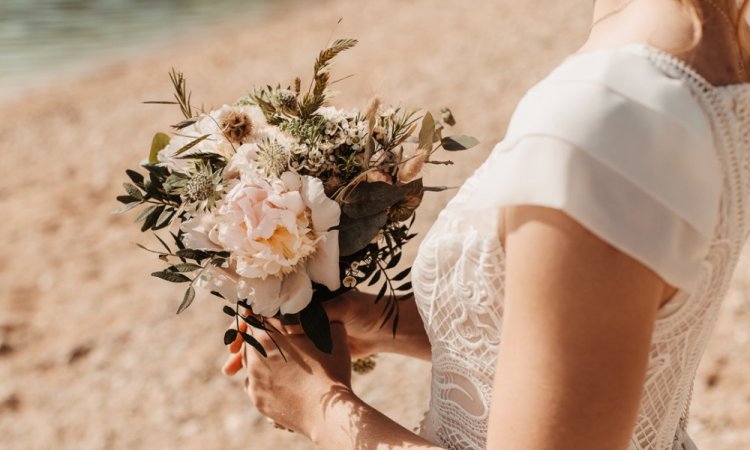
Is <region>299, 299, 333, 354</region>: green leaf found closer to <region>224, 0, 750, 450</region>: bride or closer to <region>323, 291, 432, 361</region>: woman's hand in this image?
<region>323, 291, 432, 361</region>: woman's hand

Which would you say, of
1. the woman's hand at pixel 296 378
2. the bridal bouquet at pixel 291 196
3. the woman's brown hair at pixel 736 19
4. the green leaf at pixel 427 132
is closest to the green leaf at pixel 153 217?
the bridal bouquet at pixel 291 196

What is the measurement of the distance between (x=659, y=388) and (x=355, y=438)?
59 centimetres

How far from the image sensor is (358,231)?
161 cm

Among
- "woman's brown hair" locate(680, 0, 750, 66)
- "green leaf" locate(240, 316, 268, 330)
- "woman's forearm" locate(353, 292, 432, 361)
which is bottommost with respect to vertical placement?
"woman's forearm" locate(353, 292, 432, 361)

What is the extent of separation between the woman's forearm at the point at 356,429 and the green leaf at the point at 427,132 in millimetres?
548

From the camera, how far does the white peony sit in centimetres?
154

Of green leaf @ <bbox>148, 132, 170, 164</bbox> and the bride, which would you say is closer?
the bride

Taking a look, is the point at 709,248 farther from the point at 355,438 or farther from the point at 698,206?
the point at 355,438

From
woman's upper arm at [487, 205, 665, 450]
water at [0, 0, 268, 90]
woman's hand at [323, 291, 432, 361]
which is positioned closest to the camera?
woman's upper arm at [487, 205, 665, 450]

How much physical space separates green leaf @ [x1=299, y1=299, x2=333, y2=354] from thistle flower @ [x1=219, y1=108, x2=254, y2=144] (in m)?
0.39

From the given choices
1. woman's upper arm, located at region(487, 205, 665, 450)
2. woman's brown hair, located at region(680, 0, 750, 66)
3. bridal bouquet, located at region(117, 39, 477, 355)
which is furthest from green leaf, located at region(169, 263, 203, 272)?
woman's brown hair, located at region(680, 0, 750, 66)

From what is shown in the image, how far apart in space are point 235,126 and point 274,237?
27 centimetres

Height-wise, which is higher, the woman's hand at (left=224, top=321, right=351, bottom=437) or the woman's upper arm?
the woman's upper arm

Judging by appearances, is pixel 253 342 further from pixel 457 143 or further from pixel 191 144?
pixel 457 143
